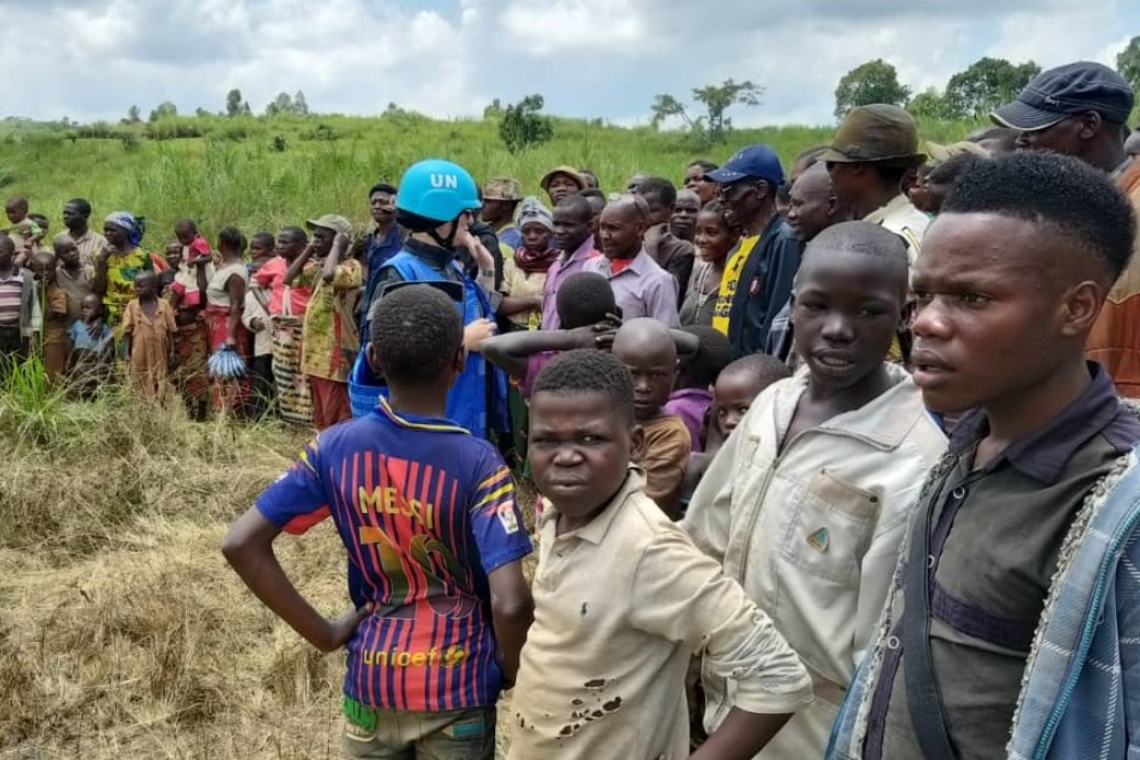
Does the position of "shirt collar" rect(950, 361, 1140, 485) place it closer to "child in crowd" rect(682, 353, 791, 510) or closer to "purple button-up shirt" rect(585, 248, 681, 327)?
"child in crowd" rect(682, 353, 791, 510)

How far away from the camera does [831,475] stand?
5.16ft

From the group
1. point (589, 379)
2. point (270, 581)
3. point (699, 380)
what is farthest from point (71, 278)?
point (589, 379)

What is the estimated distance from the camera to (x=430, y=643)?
6.49 feet

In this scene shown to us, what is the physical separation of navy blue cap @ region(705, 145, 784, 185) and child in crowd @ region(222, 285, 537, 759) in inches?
88.6

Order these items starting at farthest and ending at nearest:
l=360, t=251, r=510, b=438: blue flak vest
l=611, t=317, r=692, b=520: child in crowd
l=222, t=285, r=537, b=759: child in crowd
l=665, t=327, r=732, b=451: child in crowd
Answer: l=360, t=251, r=510, b=438: blue flak vest, l=665, t=327, r=732, b=451: child in crowd, l=611, t=317, r=692, b=520: child in crowd, l=222, t=285, r=537, b=759: child in crowd

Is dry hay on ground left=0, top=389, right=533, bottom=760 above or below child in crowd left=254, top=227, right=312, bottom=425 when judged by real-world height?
below

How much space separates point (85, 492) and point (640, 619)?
4411mm

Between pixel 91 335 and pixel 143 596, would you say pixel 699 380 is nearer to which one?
pixel 143 596

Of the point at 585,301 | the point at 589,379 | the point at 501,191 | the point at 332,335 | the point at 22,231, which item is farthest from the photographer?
the point at 22,231

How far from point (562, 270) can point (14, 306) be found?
5225 millimetres

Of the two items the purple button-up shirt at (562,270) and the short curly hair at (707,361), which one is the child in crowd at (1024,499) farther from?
the purple button-up shirt at (562,270)

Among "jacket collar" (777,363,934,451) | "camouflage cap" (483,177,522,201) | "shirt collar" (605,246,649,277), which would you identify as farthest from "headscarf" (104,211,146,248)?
"jacket collar" (777,363,934,451)

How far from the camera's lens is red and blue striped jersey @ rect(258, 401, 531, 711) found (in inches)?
76.2

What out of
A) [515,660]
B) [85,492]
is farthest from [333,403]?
[515,660]
